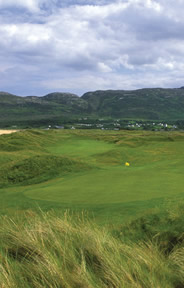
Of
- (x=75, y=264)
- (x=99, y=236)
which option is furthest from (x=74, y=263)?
(x=99, y=236)

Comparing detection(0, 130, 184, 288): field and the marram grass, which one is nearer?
the marram grass

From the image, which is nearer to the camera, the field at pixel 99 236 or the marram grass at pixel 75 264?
the marram grass at pixel 75 264

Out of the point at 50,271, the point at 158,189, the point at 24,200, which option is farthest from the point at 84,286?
the point at 24,200

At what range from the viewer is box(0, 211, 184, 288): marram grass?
3.25 metres

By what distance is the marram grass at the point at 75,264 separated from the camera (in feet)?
→ 10.6

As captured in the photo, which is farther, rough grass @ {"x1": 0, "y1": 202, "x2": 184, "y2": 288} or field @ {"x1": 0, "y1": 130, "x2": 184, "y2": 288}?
field @ {"x1": 0, "y1": 130, "x2": 184, "y2": 288}

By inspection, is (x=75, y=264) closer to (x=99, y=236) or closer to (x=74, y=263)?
(x=74, y=263)

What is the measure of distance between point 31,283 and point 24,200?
8.60m

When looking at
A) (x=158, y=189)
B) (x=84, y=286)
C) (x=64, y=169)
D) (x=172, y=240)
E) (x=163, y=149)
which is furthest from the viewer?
(x=163, y=149)

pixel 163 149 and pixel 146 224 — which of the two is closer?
pixel 146 224

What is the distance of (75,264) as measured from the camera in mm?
3549

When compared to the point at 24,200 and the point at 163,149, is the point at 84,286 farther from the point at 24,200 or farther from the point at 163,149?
the point at 163,149

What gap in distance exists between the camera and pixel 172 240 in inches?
232

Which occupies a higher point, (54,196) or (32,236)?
(32,236)
